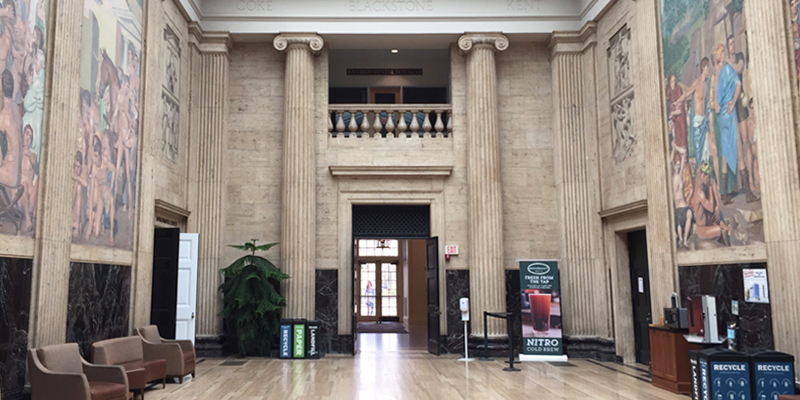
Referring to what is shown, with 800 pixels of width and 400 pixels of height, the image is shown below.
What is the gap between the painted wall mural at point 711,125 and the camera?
7.50 meters

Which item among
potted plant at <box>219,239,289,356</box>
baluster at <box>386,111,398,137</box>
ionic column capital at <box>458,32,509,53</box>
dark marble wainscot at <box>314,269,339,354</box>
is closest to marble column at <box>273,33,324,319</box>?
dark marble wainscot at <box>314,269,339,354</box>

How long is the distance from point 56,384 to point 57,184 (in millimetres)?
2259

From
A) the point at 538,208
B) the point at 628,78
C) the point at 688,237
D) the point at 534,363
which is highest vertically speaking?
the point at 628,78

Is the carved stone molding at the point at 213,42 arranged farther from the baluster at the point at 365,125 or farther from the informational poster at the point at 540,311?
the informational poster at the point at 540,311

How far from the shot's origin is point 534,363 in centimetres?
1105

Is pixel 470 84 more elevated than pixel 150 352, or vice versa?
pixel 470 84

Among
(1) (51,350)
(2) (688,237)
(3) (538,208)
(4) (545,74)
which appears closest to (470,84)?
(4) (545,74)

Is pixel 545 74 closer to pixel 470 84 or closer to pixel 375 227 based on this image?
pixel 470 84

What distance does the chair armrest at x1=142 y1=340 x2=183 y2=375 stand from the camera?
345 inches

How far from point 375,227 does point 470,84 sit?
12.0 feet

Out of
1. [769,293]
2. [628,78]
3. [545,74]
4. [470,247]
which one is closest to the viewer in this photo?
[769,293]

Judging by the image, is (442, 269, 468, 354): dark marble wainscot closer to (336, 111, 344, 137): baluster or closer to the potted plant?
the potted plant

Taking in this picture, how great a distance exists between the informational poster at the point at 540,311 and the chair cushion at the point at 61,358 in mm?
7616

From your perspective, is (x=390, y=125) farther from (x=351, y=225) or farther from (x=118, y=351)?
(x=118, y=351)
